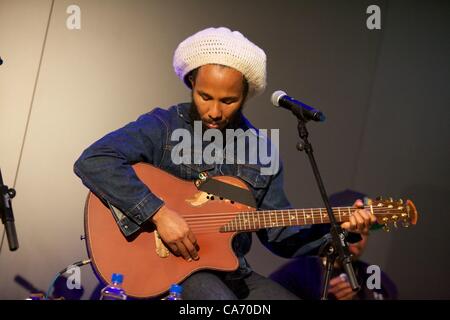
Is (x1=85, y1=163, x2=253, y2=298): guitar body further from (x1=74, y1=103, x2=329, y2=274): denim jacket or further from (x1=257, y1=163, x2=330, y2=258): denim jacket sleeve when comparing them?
(x1=257, y1=163, x2=330, y2=258): denim jacket sleeve

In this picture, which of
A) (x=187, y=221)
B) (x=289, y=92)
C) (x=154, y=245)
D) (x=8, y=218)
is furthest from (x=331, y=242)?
(x=289, y=92)

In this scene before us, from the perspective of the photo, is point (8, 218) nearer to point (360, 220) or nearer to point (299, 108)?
point (299, 108)

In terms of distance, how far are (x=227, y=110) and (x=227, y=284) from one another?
82 centimetres

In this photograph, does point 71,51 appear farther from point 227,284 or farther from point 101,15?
point 227,284

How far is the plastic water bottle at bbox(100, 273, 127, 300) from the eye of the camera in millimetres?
2246

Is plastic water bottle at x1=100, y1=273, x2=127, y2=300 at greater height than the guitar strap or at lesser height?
lesser

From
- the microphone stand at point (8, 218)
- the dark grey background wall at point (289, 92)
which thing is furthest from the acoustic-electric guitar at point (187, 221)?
the dark grey background wall at point (289, 92)

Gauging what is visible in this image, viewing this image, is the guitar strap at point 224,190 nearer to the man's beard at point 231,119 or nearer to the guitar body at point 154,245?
the guitar body at point 154,245

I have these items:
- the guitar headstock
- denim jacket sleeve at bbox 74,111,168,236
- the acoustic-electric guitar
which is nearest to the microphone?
the acoustic-electric guitar

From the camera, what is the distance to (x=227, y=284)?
8.46 ft

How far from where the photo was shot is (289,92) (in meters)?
3.68

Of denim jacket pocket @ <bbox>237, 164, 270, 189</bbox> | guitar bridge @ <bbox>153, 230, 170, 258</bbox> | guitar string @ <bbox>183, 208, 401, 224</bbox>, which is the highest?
denim jacket pocket @ <bbox>237, 164, 270, 189</bbox>

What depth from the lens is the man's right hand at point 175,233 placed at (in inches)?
93.6
